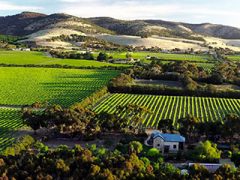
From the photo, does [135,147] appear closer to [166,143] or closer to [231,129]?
[166,143]

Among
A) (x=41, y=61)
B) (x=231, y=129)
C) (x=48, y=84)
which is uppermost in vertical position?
(x=231, y=129)

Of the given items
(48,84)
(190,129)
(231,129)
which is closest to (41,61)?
(48,84)

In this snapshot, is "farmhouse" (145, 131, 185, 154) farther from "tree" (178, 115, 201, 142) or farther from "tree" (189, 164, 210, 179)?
"tree" (189, 164, 210, 179)

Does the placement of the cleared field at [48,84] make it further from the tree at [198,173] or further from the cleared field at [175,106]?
the tree at [198,173]

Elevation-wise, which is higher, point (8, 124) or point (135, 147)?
point (135, 147)

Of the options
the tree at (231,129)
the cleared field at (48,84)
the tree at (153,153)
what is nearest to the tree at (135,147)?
the tree at (153,153)

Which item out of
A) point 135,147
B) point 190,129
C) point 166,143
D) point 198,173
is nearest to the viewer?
point 198,173

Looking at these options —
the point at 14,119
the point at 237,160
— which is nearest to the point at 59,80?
the point at 14,119

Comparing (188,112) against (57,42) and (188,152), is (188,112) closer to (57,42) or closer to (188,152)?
(188,152)
